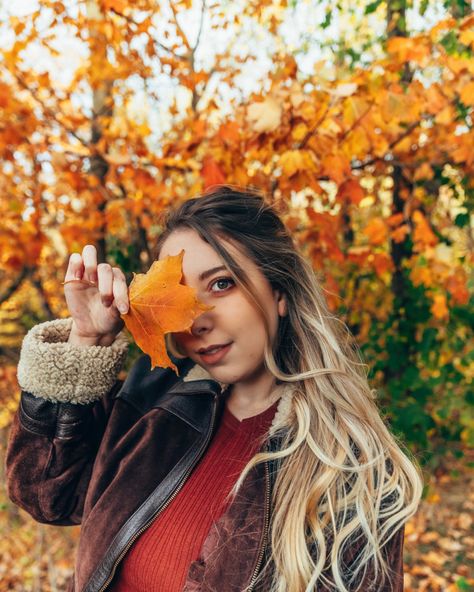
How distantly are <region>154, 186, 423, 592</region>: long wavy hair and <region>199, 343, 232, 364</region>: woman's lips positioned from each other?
17 centimetres

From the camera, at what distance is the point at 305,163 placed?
7.79 feet

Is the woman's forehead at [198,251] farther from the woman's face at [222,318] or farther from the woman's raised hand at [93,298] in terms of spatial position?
the woman's raised hand at [93,298]

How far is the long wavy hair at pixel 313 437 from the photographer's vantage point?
141cm

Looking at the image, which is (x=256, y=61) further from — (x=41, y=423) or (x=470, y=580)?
(x=470, y=580)

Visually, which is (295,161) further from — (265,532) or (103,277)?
(265,532)

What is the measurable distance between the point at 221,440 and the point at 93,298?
25.3 inches

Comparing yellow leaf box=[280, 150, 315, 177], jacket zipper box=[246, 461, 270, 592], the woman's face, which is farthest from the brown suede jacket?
yellow leaf box=[280, 150, 315, 177]

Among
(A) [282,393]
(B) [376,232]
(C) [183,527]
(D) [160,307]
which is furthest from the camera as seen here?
(B) [376,232]

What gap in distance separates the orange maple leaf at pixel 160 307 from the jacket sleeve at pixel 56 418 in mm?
285

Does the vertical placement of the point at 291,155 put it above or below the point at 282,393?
above

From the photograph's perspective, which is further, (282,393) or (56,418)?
(282,393)

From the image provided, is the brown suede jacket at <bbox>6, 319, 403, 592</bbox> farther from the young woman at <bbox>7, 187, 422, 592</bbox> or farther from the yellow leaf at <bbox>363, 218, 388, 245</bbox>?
the yellow leaf at <bbox>363, 218, 388, 245</bbox>

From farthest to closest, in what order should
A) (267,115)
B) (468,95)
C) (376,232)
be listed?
(376,232) < (468,95) < (267,115)

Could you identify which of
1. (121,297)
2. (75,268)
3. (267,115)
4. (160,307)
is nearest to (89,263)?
(75,268)
